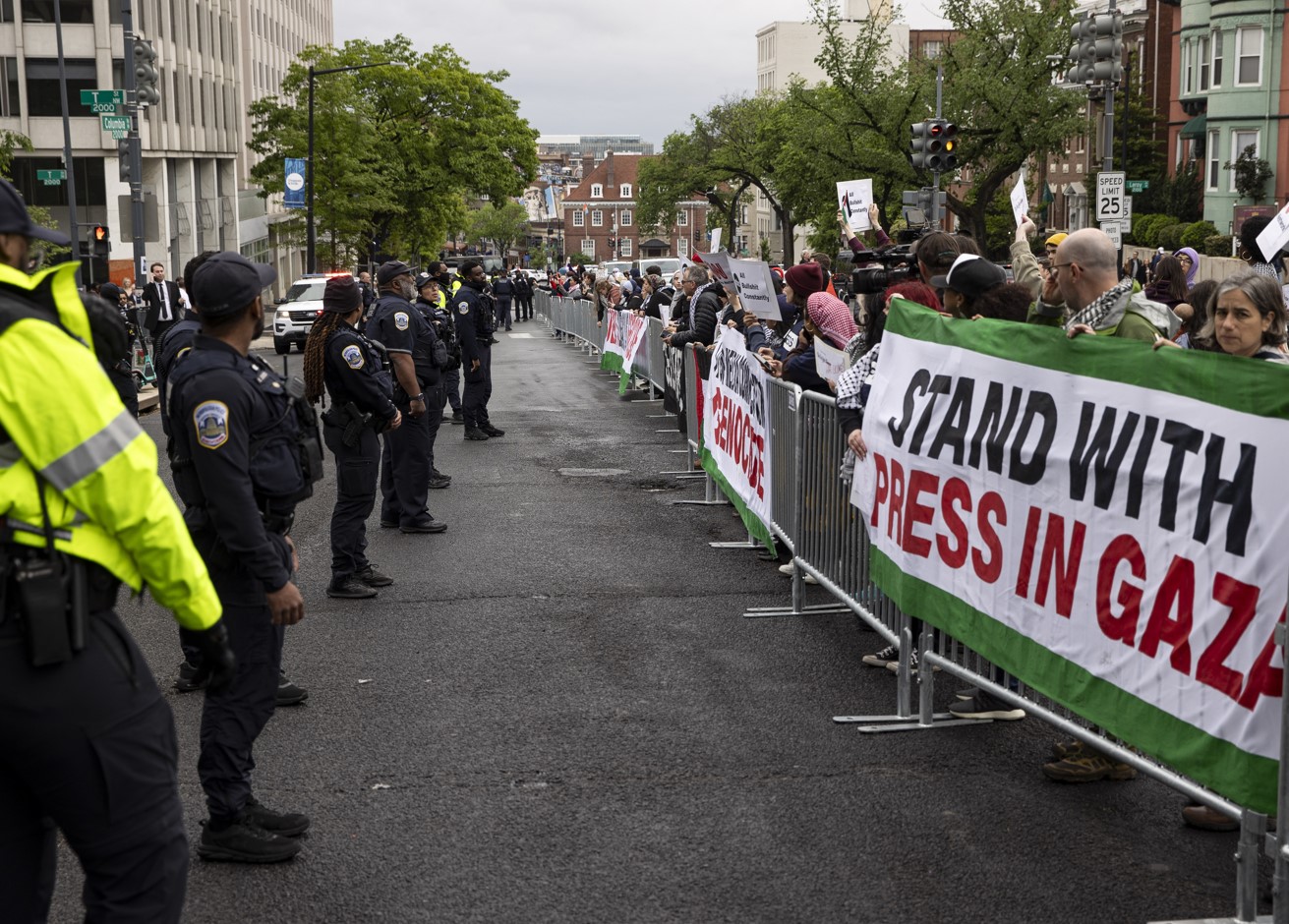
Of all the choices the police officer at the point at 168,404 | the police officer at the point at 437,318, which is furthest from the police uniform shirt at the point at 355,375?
the police officer at the point at 437,318

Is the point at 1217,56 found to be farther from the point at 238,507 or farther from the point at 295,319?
the point at 238,507

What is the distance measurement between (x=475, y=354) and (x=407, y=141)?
53.0 meters

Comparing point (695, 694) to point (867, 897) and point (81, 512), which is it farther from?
point (81, 512)

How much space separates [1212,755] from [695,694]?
3.15 meters

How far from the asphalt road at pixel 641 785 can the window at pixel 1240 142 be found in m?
52.8

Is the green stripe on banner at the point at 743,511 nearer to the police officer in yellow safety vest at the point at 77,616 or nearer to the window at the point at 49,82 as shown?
the police officer in yellow safety vest at the point at 77,616

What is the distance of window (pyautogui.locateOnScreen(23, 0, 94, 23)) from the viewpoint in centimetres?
5834

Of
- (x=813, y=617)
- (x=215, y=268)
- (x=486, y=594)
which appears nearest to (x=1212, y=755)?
(x=215, y=268)

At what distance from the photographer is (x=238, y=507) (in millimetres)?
4938

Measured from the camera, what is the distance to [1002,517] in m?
5.56

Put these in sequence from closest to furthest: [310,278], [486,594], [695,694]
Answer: [695,694] → [486,594] → [310,278]

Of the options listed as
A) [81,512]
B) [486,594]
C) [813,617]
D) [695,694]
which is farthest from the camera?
[486,594]

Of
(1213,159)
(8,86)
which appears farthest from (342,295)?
(8,86)

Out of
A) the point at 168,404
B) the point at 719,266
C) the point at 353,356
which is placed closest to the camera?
the point at 168,404
